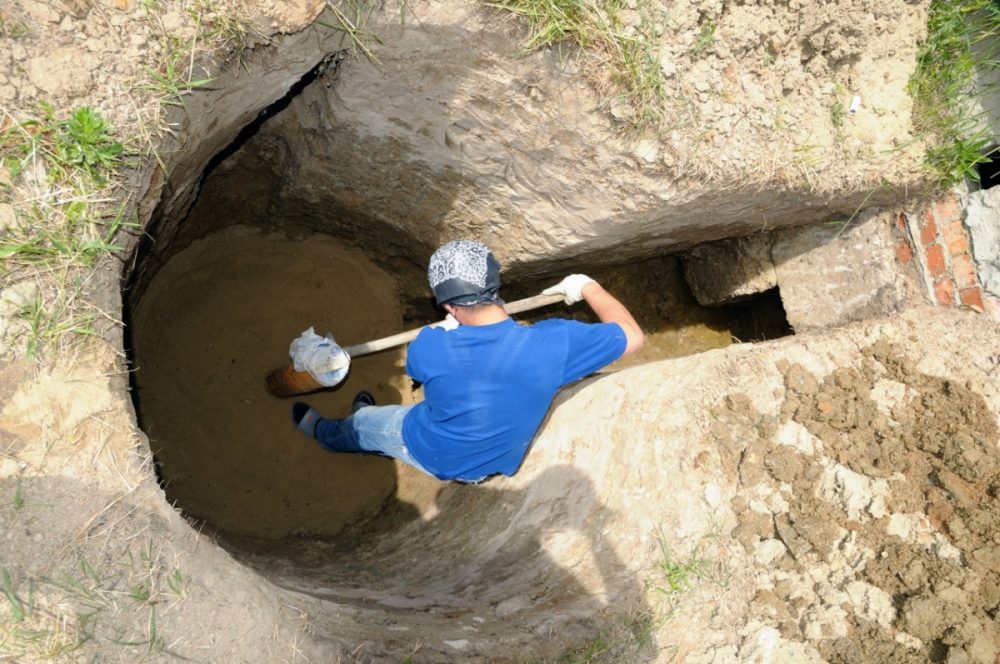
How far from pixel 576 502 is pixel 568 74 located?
4.95 ft

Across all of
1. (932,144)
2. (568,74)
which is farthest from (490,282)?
(932,144)

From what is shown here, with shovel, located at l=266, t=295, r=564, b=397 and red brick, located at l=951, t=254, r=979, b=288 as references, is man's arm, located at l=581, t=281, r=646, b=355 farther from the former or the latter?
red brick, located at l=951, t=254, r=979, b=288

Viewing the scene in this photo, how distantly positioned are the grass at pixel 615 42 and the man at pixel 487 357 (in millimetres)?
668

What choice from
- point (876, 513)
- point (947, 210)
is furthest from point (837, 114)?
point (876, 513)

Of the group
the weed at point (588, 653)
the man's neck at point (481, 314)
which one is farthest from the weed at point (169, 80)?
the weed at point (588, 653)

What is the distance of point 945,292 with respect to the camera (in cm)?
265

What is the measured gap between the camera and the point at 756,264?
321 cm

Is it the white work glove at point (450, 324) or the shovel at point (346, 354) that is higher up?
the white work glove at point (450, 324)

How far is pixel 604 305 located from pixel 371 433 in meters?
1.11

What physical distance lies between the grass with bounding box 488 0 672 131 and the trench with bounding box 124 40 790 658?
3.02 ft

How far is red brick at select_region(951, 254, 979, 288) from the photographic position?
8.49 ft

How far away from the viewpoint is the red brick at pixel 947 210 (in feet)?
8.64

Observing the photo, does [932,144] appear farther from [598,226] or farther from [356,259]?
[356,259]

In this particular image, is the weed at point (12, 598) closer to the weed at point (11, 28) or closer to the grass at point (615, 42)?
the weed at point (11, 28)
